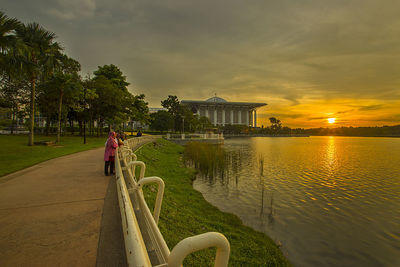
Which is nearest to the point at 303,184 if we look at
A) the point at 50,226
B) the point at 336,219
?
the point at 336,219

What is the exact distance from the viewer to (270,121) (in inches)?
6585

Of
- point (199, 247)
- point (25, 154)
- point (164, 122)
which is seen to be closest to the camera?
point (199, 247)

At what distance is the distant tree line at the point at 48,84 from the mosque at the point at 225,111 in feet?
362

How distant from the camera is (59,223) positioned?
13.3 feet

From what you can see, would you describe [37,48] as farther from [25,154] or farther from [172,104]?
[172,104]

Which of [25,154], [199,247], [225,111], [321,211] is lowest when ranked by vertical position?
[321,211]

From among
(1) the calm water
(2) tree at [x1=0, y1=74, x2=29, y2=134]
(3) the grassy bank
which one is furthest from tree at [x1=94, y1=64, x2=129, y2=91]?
(3) the grassy bank

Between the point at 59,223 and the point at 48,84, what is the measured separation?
27.4m

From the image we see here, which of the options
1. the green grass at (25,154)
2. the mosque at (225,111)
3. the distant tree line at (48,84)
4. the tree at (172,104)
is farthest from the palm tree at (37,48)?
the mosque at (225,111)

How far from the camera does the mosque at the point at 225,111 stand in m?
156

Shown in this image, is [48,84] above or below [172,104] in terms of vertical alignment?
below

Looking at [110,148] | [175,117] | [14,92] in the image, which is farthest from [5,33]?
[175,117]

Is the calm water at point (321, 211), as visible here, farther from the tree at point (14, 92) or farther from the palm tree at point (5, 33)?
the tree at point (14, 92)

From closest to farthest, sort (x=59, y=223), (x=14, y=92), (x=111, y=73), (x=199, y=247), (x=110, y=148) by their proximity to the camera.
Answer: (x=199, y=247) < (x=59, y=223) < (x=110, y=148) < (x=14, y=92) < (x=111, y=73)
